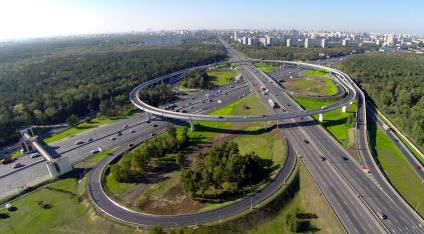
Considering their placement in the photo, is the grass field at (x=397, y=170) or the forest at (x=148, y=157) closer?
the grass field at (x=397, y=170)

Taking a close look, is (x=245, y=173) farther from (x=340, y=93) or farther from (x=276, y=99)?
(x=340, y=93)

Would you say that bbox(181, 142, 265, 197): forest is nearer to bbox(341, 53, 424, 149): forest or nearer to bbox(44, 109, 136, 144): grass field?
bbox(341, 53, 424, 149): forest

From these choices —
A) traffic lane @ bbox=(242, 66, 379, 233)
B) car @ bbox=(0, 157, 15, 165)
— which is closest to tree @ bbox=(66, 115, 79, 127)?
car @ bbox=(0, 157, 15, 165)

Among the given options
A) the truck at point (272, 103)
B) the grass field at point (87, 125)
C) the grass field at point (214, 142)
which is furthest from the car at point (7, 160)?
the truck at point (272, 103)

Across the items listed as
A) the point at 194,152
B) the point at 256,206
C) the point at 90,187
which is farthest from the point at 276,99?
the point at 90,187

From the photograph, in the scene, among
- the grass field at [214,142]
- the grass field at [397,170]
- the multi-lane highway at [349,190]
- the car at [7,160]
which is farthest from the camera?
the car at [7,160]

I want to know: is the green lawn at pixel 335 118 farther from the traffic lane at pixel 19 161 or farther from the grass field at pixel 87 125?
the traffic lane at pixel 19 161
